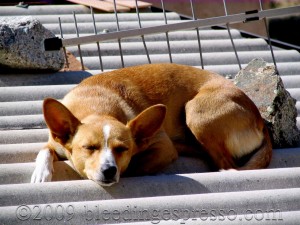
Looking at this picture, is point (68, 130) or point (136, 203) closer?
point (136, 203)

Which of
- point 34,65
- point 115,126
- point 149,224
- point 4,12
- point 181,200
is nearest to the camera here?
point 149,224

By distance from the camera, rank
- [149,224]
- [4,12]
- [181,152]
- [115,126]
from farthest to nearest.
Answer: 1. [4,12]
2. [181,152]
3. [115,126]
4. [149,224]

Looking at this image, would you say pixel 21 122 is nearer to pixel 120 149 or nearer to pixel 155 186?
pixel 120 149

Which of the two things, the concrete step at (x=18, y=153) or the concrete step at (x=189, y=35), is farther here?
the concrete step at (x=189, y=35)

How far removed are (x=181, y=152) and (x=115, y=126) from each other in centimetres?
69

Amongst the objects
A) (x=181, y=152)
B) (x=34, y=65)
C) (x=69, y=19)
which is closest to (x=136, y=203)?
(x=181, y=152)

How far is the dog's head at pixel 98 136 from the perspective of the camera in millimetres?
4469

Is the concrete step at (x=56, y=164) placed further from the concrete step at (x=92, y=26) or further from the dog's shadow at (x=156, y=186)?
the concrete step at (x=92, y=26)

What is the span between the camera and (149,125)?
16.0 feet

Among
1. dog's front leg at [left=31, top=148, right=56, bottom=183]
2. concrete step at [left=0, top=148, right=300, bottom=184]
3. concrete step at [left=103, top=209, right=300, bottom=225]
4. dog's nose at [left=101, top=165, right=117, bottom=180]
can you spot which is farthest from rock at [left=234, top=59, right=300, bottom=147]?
dog's front leg at [left=31, top=148, right=56, bottom=183]

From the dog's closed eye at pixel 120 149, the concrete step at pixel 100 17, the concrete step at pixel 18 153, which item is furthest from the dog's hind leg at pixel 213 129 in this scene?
the concrete step at pixel 100 17

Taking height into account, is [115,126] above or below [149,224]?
above

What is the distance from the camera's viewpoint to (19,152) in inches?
188

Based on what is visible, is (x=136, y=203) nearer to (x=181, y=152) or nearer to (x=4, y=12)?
(x=181, y=152)
